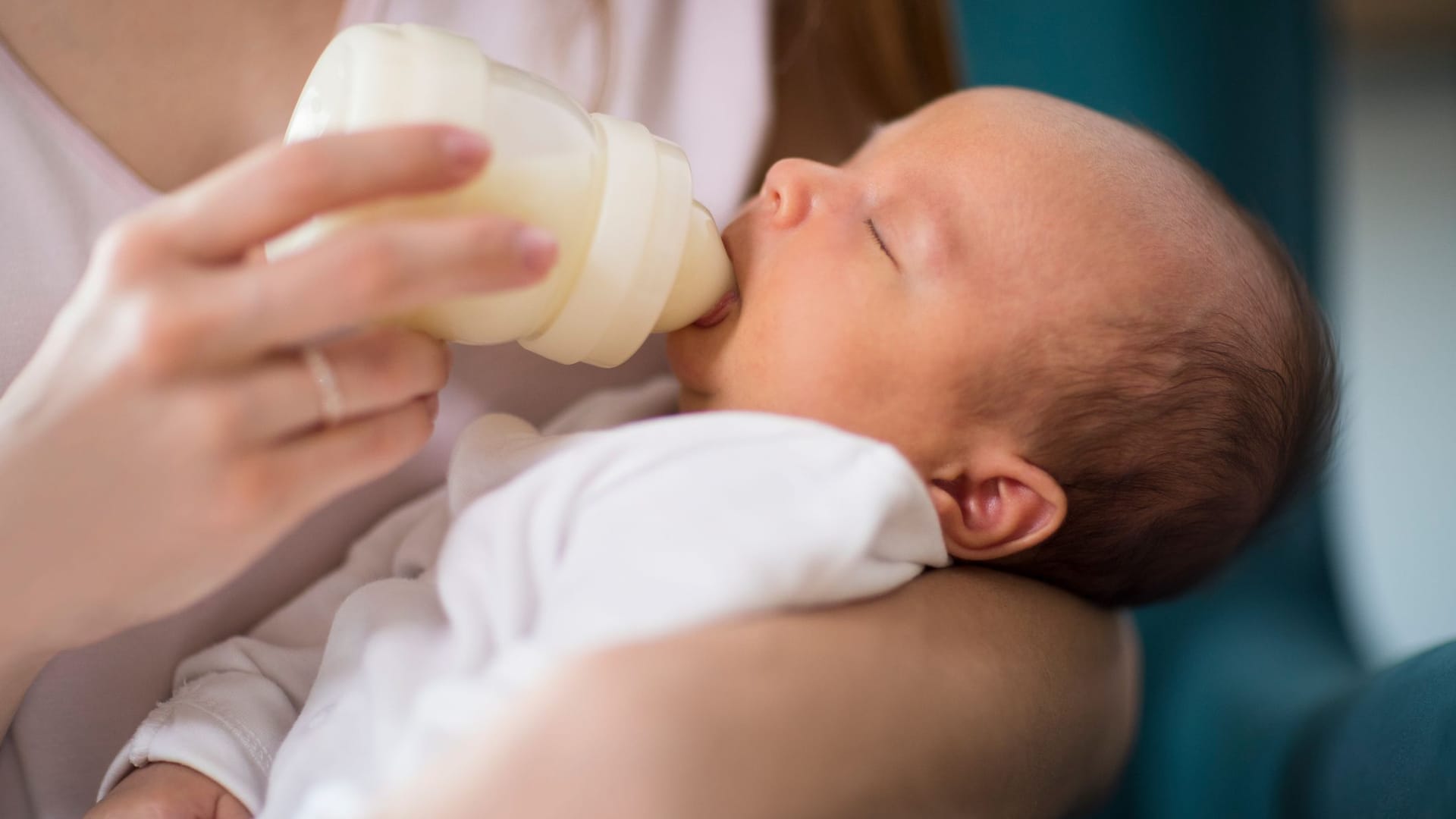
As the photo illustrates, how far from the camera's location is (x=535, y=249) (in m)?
0.58

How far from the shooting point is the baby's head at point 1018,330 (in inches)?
31.5

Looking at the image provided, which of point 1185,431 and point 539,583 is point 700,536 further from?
point 1185,431

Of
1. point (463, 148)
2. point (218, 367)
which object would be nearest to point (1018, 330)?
point (463, 148)

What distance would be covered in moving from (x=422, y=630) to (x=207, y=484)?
223 mm

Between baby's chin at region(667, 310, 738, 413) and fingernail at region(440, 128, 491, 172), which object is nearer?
fingernail at region(440, 128, 491, 172)

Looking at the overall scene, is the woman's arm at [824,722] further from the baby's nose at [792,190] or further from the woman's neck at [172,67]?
the woman's neck at [172,67]

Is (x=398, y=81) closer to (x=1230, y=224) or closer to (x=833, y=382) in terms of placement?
(x=833, y=382)

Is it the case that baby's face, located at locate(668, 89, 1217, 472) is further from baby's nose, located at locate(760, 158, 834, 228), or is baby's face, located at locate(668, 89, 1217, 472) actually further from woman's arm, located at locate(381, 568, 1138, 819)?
woman's arm, located at locate(381, 568, 1138, 819)

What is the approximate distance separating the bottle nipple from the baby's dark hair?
0.25m

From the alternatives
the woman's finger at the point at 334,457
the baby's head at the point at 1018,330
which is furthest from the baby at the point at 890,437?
the woman's finger at the point at 334,457

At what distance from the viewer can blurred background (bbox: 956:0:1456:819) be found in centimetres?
99

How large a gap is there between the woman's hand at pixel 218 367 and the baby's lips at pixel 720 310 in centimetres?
25

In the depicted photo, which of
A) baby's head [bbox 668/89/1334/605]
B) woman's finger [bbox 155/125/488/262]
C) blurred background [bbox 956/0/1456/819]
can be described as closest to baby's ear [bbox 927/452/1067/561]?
baby's head [bbox 668/89/1334/605]

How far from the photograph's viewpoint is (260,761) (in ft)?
2.55
